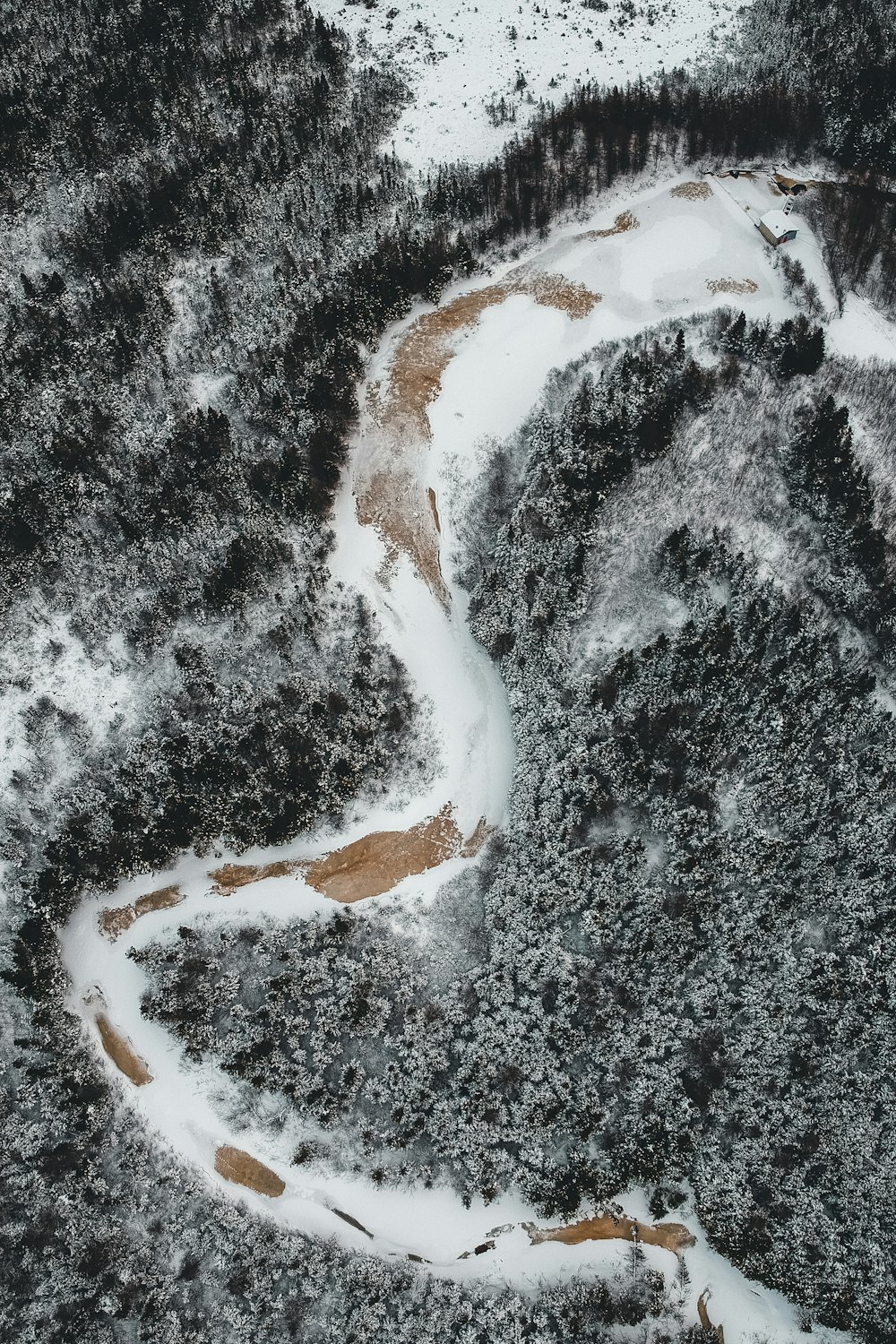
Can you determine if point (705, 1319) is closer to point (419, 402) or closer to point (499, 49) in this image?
point (419, 402)

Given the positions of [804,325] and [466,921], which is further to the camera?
[804,325]

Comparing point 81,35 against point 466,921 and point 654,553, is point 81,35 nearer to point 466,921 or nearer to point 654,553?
point 654,553

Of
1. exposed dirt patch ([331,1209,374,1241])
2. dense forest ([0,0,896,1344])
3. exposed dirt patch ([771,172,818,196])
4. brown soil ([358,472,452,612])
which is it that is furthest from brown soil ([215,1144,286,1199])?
exposed dirt patch ([771,172,818,196])

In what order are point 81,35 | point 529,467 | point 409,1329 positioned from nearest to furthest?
point 409,1329, point 529,467, point 81,35

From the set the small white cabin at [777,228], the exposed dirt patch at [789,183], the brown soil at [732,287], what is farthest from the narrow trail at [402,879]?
the exposed dirt patch at [789,183]

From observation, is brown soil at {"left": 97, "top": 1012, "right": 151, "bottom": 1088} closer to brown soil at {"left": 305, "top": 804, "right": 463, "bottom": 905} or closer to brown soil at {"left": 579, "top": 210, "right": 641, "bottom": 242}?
brown soil at {"left": 305, "top": 804, "right": 463, "bottom": 905}

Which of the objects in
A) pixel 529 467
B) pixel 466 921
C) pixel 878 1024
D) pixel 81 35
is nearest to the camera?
pixel 878 1024

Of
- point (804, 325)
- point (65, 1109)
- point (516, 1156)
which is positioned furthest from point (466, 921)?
point (804, 325)
